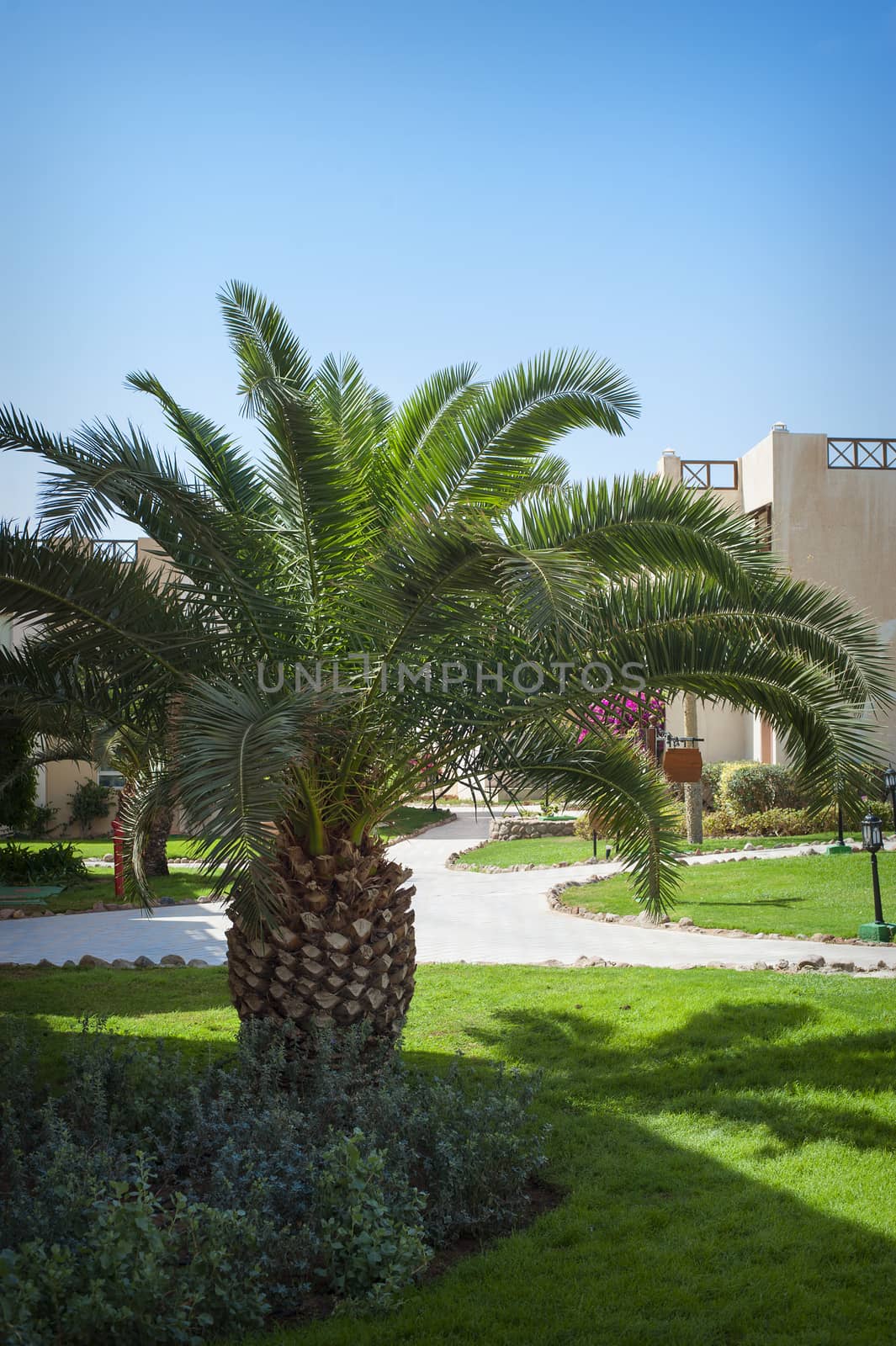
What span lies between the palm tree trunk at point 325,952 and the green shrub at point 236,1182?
0.68 ft

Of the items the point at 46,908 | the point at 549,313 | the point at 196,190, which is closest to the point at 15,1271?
the point at 549,313

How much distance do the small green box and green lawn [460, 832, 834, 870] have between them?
23.4 ft

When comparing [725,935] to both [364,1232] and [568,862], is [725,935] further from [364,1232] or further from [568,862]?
[364,1232]

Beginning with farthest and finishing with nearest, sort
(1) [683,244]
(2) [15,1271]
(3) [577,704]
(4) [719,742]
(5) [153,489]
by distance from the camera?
(4) [719,742], (1) [683,244], (3) [577,704], (5) [153,489], (2) [15,1271]

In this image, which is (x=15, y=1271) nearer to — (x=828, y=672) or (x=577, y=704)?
(x=577, y=704)

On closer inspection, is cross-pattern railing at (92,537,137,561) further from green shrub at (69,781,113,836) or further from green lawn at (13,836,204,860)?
green shrub at (69,781,113,836)

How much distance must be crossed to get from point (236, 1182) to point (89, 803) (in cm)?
2419

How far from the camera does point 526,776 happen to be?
638 cm

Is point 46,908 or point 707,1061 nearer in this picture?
point 707,1061

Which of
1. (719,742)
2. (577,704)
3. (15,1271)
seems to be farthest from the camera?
(719,742)

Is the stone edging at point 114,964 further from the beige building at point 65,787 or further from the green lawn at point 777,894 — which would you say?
the beige building at point 65,787

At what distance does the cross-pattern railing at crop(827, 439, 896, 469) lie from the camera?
80.3ft

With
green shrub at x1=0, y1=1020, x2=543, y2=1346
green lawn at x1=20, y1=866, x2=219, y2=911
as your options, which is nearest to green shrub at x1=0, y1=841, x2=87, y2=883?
green lawn at x1=20, y1=866, x2=219, y2=911

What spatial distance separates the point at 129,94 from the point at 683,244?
5.97m
